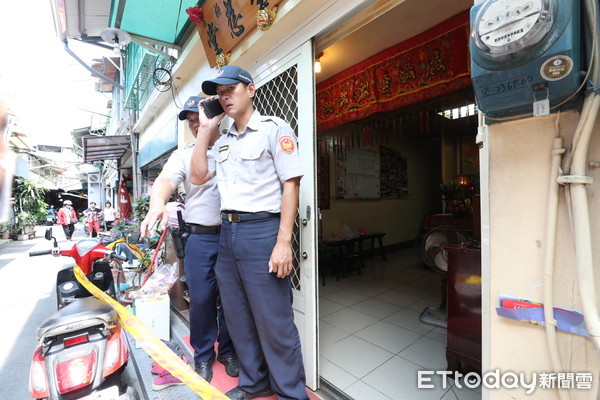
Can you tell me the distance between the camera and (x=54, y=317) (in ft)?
5.55

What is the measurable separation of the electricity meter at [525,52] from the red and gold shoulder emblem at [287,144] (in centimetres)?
94

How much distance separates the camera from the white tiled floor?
6.64 ft

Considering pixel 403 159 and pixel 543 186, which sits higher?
pixel 403 159

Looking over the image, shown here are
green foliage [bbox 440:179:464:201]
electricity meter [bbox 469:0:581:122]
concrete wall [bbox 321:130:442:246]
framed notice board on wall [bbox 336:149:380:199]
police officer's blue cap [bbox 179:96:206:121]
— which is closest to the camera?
electricity meter [bbox 469:0:581:122]

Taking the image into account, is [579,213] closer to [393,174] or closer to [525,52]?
[525,52]

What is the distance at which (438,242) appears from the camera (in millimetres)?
3625

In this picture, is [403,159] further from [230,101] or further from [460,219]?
[230,101]

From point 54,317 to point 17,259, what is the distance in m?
8.25

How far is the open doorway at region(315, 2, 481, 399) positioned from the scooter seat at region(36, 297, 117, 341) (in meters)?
1.66

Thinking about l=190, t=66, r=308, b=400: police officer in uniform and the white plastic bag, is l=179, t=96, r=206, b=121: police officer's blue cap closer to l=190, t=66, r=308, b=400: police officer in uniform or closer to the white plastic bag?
l=190, t=66, r=308, b=400: police officer in uniform

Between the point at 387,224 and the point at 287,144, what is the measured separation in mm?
6004

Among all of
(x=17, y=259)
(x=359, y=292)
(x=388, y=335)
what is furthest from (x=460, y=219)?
(x=17, y=259)

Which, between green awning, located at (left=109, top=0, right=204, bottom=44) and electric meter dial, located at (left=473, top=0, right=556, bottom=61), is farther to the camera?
green awning, located at (left=109, top=0, right=204, bottom=44)

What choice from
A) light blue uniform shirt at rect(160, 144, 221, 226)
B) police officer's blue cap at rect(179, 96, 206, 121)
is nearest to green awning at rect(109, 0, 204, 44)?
police officer's blue cap at rect(179, 96, 206, 121)
